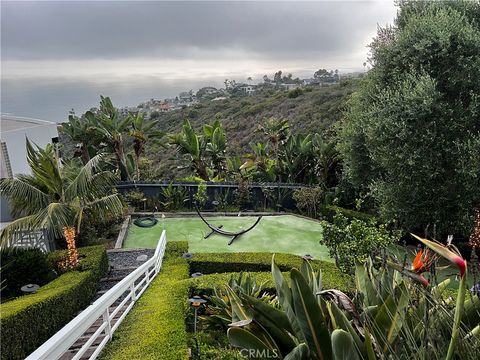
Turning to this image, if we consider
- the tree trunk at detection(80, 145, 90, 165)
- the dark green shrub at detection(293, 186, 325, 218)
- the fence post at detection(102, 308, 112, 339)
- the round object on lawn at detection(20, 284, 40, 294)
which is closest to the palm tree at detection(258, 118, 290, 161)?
the dark green shrub at detection(293, 186, 325, 218)

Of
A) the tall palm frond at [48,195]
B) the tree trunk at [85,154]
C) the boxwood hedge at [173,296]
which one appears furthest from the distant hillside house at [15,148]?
the boxwood hedge at [173,296]

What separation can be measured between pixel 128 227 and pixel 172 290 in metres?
6.10

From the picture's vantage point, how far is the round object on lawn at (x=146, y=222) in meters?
11.6

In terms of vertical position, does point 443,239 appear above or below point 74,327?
below

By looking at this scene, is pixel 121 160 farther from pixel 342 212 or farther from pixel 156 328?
pixel 156 328

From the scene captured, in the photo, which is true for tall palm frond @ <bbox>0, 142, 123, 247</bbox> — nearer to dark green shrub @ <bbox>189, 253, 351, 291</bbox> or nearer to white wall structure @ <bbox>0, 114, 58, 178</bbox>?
dark green shrub @ <bbox>189, 253, 351, 291</bbox>

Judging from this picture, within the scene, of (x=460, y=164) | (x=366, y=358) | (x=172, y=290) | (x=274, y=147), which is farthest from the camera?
(x=274, y=147)

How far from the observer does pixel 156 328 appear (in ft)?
14.3

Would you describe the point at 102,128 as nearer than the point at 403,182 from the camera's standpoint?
No

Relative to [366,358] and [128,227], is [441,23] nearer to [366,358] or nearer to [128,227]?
[366,358]

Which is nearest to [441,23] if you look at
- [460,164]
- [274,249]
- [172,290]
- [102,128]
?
[460,164]

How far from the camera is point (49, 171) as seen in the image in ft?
24.0

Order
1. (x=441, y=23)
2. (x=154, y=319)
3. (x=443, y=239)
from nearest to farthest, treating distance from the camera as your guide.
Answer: (x=154, y=319) < (x=441, y=23) < (x=443, y=239)

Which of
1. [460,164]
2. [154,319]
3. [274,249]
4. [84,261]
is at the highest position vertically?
[460,164]
